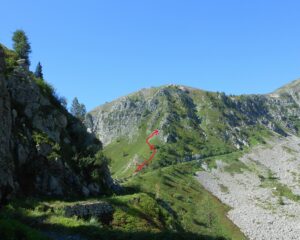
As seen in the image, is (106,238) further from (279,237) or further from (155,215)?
(279,237)

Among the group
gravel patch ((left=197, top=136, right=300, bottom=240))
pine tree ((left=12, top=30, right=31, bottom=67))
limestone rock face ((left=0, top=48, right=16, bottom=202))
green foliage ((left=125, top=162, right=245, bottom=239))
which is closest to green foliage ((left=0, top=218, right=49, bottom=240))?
limestone rock face ((left=0, top=48, right=16, bottom=202))

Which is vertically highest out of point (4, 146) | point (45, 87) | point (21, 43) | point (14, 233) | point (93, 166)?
point (21, 43)

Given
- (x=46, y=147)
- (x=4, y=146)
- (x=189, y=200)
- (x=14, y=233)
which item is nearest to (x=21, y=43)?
(x=46, y=147)

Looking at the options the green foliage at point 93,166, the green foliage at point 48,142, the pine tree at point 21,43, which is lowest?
the green foliage at point 93,166

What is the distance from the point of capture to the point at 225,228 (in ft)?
391

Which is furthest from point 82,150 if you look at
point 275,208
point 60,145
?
point 275,208

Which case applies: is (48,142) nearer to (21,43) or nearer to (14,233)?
(14,233)

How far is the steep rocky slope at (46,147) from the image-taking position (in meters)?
49.8

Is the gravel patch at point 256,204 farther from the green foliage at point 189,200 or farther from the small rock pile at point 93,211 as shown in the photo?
the small rock pile at point 93,211

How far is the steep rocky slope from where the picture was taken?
164 ft

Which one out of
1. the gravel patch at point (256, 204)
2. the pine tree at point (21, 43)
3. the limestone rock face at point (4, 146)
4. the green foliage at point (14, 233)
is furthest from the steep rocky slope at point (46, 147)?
the gravel patch at point (256, 204)

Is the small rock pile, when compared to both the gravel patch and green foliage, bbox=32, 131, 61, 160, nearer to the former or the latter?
green foliage, bbox=32, 131, 61, 160

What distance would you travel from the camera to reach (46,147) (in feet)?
178

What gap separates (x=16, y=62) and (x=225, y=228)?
3310 inches
